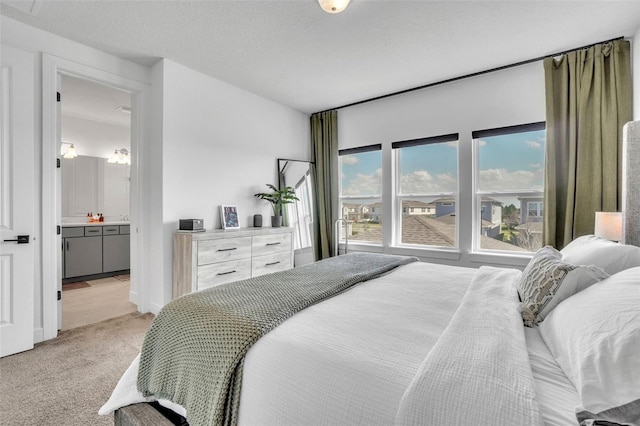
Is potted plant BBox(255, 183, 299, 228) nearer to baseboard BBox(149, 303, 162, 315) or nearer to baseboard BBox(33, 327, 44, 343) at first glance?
baseboard BBox(149, 303, 162, 315)

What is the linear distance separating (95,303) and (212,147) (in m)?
2.28

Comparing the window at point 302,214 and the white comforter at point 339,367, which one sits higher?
the window at point 302,214

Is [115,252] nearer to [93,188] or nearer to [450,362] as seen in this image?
[93,188]

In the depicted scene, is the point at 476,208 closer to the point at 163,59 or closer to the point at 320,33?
the point at 320,33

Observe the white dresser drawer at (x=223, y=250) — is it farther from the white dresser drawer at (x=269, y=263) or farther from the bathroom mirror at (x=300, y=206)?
the bathroom mirror at (x=300, y=206)

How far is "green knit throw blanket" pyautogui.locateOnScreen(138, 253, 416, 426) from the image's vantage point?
98 centimetres

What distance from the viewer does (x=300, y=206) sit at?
455 centimetres

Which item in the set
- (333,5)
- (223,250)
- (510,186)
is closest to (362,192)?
(510,186)

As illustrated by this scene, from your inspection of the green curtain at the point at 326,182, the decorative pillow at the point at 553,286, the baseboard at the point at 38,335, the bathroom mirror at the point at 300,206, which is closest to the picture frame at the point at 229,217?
the bathroom mirror at the point at 300,206

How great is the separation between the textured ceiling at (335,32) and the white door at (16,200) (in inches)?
19.6

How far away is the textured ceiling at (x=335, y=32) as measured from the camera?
7.36 feet

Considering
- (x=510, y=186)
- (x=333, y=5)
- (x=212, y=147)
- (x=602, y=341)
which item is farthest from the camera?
(x=212, y=147)

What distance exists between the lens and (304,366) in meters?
0.91

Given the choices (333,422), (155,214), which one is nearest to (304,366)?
(333,422)
